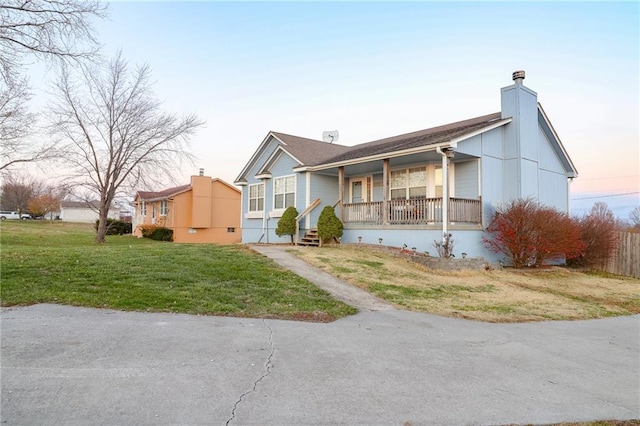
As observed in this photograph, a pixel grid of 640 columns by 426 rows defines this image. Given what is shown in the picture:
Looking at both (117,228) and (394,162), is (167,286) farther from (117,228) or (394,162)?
(117,228)

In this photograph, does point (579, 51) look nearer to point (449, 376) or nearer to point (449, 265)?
point (449, 265)

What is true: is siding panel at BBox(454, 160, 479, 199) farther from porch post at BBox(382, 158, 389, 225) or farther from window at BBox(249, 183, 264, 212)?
window at BBox(249, 183, 264, 212)

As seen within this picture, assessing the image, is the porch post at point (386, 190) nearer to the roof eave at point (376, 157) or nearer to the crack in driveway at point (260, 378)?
the roof eave at point (376, 157)

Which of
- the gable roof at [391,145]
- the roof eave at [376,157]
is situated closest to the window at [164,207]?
the gable roof at [391,145]

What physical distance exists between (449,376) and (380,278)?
656 centimetres

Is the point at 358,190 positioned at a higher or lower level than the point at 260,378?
higher

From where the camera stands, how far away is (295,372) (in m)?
4.36

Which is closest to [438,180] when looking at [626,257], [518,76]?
[518,76]

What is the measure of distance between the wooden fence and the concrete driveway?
11.5m

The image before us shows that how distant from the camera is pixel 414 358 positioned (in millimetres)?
5066

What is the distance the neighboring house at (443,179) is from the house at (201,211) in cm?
1449

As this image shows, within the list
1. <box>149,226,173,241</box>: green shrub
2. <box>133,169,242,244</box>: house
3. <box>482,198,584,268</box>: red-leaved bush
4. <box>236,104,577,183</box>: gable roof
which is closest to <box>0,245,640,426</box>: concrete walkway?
<box>482,198,584,268</box>: red-leaved bush

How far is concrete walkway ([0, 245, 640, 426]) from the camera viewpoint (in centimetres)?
342

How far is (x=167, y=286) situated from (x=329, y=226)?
30.3 feet
